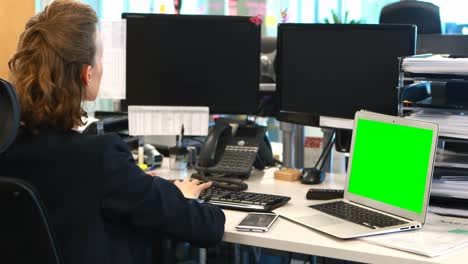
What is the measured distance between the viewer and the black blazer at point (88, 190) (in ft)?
4.50

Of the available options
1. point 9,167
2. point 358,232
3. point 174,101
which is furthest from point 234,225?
point 174,101

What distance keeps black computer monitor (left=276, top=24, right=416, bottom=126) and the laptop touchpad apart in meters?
0.46

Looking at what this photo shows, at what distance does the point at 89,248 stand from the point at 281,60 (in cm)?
107

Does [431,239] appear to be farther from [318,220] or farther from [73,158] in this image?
[73,158]

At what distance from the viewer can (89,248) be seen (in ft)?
4.62

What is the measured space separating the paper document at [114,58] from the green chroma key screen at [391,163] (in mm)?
912

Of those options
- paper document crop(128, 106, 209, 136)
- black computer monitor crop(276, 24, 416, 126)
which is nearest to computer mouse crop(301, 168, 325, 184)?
black computer monitor crop(276, 24, 416, 126)

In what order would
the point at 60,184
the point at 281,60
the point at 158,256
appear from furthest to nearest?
the point at 281,60 < the point at 158,256 < the point at 60,184

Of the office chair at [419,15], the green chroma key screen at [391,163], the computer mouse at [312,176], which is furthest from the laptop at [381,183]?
the office chair at [419,15]

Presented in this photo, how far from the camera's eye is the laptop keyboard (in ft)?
5.41

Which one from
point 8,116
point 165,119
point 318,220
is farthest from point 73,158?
point 165,119

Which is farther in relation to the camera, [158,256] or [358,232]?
[158,256]

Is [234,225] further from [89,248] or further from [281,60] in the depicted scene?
[281,60]

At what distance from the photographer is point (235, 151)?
2293mm
